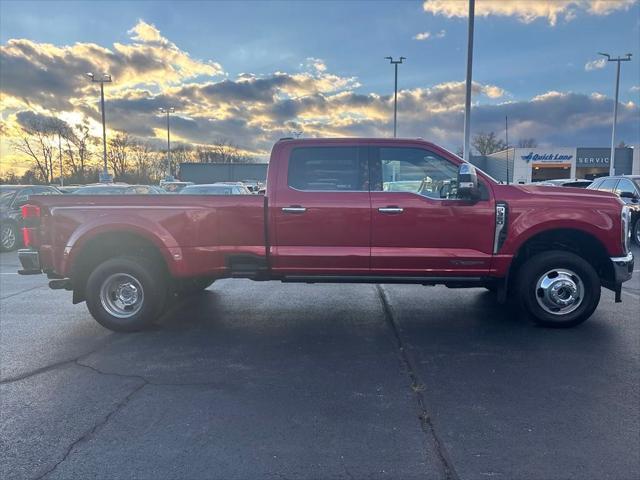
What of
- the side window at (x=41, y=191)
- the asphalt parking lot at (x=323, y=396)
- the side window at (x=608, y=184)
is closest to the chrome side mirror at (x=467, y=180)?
the asphalt parking lot at (x=323, y=396)

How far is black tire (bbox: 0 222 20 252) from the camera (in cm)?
1209

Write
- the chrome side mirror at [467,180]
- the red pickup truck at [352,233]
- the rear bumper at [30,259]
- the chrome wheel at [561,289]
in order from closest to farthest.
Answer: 1. the chrome side mirror at [467,180]
2. the red pickup truck at [352,233]
3. the chrome wheel at [561,289]
4. the rear bumper at [30,259]

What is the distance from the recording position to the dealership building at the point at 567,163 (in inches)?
1857

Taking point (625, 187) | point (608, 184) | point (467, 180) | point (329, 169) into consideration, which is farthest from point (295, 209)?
point (608, 184)

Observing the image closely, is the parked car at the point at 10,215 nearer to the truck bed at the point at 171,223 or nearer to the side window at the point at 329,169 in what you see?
the truck bed at the point at 171,223

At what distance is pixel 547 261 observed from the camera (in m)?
5.15

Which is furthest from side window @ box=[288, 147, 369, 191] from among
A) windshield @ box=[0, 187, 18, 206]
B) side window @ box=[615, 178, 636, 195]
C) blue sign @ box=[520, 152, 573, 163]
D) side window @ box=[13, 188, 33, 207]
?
blue sign @ box=[520, 152, 573, 163]

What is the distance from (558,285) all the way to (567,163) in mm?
49227

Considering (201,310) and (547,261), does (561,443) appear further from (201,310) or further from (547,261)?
(201,310)

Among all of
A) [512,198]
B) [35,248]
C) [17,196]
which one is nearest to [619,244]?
A: [512,198]

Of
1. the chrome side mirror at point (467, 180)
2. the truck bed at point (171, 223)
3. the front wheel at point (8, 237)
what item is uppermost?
the chrome side mirror at point (467, 180)

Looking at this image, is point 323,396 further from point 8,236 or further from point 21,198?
point 21,198

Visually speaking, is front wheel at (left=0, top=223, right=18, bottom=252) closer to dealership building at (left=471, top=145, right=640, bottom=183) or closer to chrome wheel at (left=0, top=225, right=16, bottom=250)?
chrome wheel at (left=0, top=225, right=16, bottom=250)

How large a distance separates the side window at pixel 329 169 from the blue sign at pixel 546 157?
48709 millimetres
